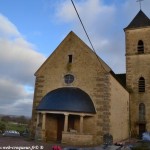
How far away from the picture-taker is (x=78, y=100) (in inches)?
829

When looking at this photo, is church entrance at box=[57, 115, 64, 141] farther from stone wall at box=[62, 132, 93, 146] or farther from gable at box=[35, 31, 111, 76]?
gable at box=[35, 31, 111, 76]

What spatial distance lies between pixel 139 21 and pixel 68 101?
17.1 metres

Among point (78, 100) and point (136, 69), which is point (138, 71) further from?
point (78, 100)

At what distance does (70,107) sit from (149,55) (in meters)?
14.0

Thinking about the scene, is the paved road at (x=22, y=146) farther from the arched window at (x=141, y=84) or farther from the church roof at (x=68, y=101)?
the arched window at (x=141, y=84)

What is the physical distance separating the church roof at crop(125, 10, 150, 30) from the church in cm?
889

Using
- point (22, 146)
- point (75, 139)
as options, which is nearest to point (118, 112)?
point (75, 139)

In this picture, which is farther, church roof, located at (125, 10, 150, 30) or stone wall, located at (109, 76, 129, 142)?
church roof, located at (125, 10, 150, 30)

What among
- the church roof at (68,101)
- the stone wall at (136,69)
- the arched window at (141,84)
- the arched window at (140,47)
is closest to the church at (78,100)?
the church roof at (68,101)

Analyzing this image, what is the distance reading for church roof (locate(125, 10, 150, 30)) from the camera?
31641 mm

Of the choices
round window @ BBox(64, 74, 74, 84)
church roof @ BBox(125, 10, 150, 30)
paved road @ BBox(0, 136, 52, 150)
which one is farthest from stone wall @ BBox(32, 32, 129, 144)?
church roof @ BBox(125, 10, 150, 30)

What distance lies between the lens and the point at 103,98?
2134cm

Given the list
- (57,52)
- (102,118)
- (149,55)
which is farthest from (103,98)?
(149,55)

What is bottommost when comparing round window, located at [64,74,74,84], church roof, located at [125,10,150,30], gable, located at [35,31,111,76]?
round window, located at [64,74,74,84]
